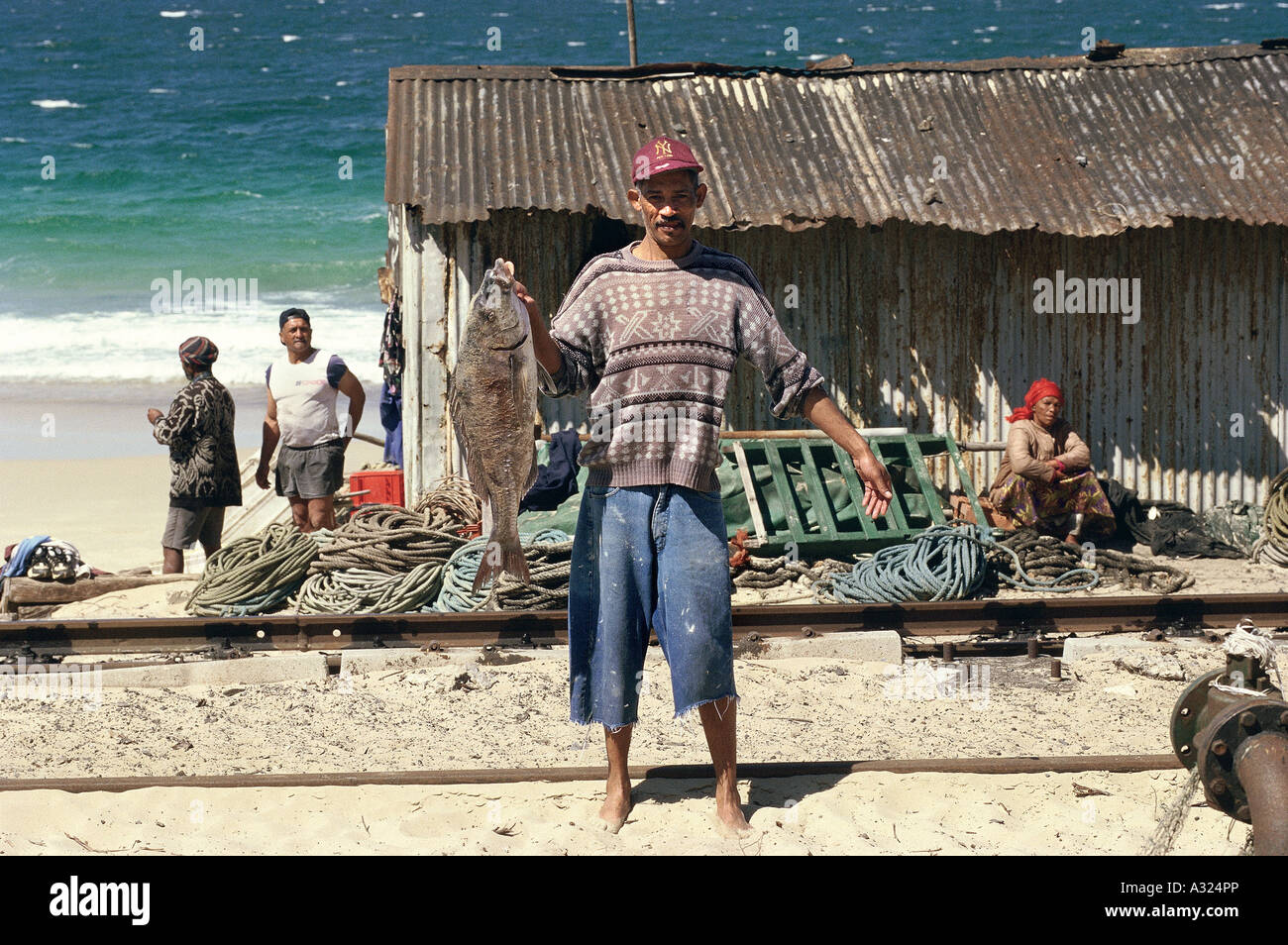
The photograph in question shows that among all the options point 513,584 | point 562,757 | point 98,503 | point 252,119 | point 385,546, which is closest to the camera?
point 562,757

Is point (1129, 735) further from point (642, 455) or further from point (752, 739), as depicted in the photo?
point (642, 455)

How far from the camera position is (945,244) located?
37.0ft

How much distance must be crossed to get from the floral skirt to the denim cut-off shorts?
6013 millimetres

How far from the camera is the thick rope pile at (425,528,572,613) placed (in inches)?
330

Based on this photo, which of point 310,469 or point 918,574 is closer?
point 918,574

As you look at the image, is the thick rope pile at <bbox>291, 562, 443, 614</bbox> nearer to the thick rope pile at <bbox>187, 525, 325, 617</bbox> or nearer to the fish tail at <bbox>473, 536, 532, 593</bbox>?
the thick rope pile at <bbox>187, 525, 325, 617</bbox>

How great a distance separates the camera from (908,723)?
6391mm

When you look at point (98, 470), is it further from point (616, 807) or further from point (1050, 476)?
point (616, 807)

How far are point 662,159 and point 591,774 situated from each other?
7.76 ft

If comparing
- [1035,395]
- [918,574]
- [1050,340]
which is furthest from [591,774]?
[1050,340]

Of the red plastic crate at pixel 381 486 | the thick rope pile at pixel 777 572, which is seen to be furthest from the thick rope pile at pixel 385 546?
the thick rope pile at pixel 777 572

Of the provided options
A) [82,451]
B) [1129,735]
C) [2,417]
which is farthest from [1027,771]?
[2,417]

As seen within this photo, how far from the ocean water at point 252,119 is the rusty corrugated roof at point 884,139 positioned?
4.43 meters

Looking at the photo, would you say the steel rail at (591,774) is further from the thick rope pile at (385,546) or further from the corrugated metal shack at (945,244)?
the corrugated metal shack at (945,244)
